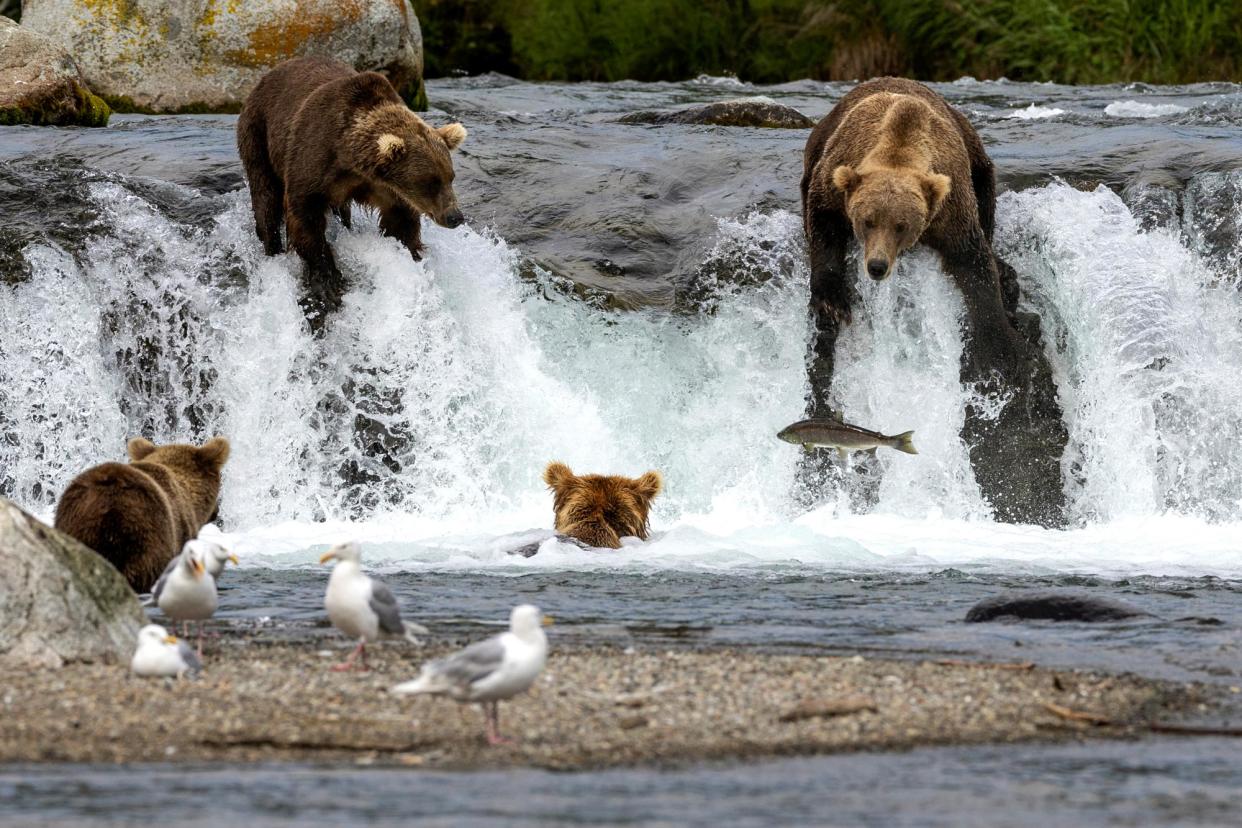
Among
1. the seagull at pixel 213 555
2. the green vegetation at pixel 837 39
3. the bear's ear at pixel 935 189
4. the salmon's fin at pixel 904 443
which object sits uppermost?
the green vegetation at pixel 837 39

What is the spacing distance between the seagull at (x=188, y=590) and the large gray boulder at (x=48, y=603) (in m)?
0.25

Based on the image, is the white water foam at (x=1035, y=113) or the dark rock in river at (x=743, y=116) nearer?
the dark rock in river at (x=743, y=116)

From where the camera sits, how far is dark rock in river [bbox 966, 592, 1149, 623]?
8.59 m

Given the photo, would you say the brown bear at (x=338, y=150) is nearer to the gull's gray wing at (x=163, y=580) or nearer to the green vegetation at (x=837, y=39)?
the gull's gray wing at (x=163, y=580)

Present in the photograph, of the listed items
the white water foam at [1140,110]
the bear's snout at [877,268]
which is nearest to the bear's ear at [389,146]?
the bear's snout at [877,268]

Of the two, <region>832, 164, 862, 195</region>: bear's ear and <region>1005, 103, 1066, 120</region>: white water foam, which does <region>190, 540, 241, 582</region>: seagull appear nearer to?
<region>832, 164, 862, 195</region>: bear's ear

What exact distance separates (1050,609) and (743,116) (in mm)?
10363

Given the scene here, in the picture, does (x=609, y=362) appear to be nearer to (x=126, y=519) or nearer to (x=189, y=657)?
(x=126, y=519)

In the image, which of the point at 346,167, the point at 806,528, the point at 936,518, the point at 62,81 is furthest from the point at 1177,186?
the point at 62,81

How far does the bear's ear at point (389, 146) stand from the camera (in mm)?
11820

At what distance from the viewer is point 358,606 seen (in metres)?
6.95

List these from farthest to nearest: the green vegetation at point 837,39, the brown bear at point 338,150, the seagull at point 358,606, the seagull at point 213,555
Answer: the green vegetation at point 837,39
the brown bear at point 338,150
the seagull at point 213,555
the seagull at point 358,606

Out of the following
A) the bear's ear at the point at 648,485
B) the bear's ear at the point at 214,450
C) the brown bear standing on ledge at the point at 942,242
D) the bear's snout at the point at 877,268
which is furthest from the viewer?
the brown bear standing on ledge at the point at 942,242

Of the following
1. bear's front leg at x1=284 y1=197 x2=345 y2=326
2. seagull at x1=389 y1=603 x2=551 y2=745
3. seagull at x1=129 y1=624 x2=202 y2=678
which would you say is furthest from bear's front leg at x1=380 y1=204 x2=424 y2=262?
seagull at x1=389 y1=603 x2=551 y2=745
